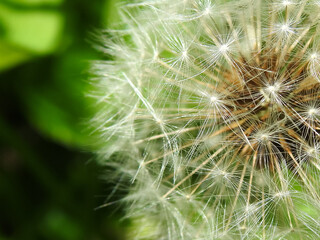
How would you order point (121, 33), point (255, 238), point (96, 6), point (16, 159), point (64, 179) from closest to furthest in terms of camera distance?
point (255, 238), point (121, 33), point (96, 6), point (64, 179), point (16, 159)

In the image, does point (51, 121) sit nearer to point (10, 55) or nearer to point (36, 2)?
point (10, 55)

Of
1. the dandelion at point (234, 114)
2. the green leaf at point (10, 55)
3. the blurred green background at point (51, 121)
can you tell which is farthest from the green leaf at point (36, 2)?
the dandelion at point (234, 114)

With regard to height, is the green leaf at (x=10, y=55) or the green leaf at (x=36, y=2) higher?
the green leaf at (x=36, y=2)

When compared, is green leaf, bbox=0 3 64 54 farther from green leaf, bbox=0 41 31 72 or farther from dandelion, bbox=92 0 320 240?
dandelion, bbox=92 0 320 240

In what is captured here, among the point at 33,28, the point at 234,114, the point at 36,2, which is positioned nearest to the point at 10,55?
→ the point at 33,28

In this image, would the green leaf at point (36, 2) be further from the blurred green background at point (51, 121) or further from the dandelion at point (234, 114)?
the dandelion at point (234, 114)

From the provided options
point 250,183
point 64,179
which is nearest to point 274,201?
point 250,183

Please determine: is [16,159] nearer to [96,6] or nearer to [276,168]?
[96,6]
